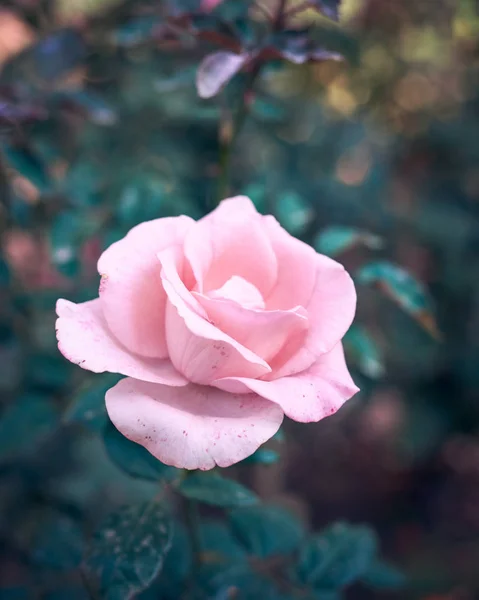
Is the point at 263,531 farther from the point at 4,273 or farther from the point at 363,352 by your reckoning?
the point at 4,273

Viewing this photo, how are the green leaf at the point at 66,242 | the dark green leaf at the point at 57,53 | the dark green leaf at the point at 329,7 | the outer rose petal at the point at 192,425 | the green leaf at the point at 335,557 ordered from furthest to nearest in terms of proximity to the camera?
the dark green leaf at the point at 57,53 → the green leaf at the point at 66,242 → the green leaf at the point at 335,557 → the dark green leaf at the point at 329,7 → the outer rose petal at the point at 192,425

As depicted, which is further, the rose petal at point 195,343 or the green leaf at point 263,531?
the green leaf at point 263,531

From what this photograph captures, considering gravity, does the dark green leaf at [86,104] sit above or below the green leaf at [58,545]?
above

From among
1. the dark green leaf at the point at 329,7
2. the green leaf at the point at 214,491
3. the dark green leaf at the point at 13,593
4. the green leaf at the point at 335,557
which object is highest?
the dark green leaf at the point at 329,7

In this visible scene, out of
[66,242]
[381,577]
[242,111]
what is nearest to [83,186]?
[66,242]

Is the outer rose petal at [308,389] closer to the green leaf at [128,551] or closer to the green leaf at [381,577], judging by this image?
the green leaf at [128,551]

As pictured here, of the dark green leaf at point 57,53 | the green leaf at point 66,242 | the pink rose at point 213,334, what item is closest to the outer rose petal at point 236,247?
the pink rose at point 213,334

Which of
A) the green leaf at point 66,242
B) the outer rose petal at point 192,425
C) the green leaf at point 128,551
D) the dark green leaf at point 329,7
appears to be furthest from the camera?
the green leaf at point 66,242
